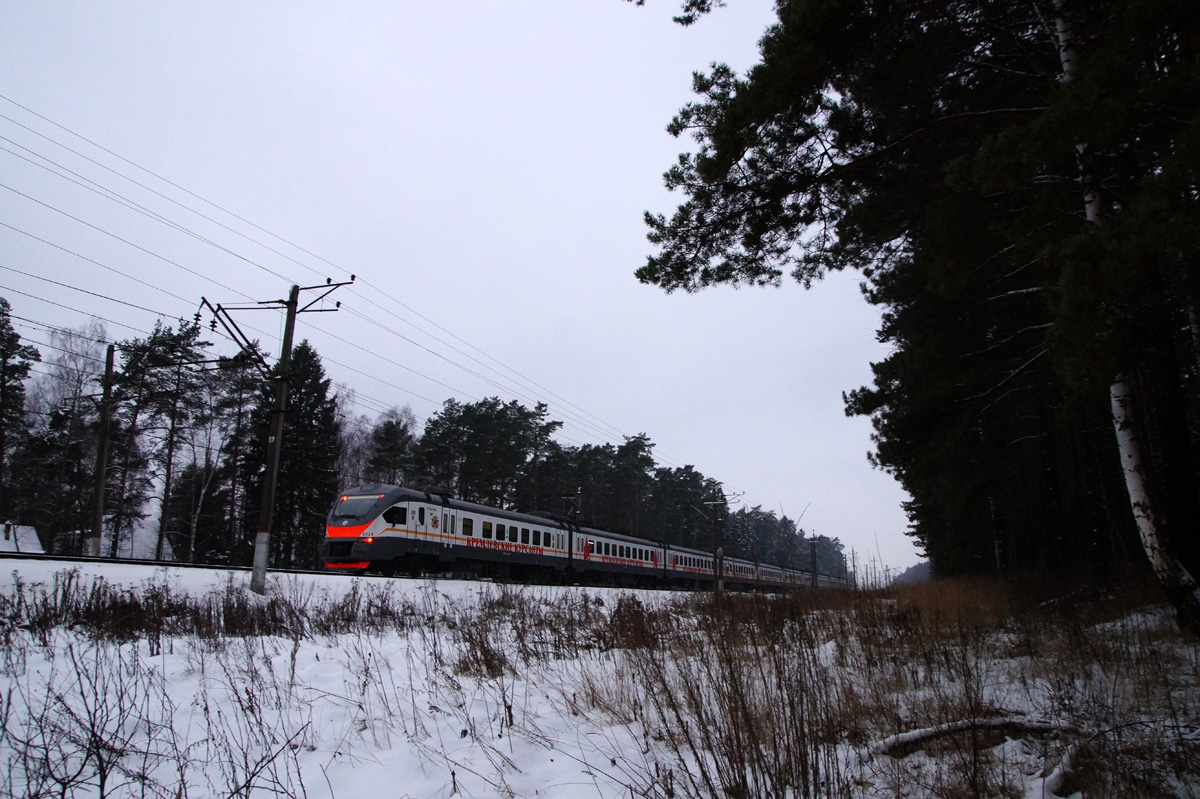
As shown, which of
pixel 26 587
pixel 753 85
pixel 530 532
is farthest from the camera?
pixel 530 532

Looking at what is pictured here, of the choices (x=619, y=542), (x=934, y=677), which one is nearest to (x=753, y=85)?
(x=934, y=677)

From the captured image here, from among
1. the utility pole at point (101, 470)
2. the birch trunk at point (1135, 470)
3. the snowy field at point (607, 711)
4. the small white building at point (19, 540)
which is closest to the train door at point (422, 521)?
the utility pole at point (101, 470)

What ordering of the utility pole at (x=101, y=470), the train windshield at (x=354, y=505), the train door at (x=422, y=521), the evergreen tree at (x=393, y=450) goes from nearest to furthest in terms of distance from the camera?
1. the utility pole at (x=101, y=470)
2. the train windshield at (x=354, y=505)
3. the train door at (x=422, y=521)
4. the evergreen tree at (x=393, y=450)

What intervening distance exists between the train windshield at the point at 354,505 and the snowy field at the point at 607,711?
936 cm

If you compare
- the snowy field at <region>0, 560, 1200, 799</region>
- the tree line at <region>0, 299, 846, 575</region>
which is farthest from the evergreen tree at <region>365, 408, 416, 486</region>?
the snowy field at <region>0, 560, 1200, 799</region>

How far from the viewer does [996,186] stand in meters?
4.46

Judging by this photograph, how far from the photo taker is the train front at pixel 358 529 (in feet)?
53.7

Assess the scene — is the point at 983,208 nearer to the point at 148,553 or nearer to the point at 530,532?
the point at 530,532

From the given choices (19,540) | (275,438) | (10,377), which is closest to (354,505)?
(275,438)

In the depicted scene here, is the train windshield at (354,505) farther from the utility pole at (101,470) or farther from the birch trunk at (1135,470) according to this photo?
the birch trunk at (1135,470)

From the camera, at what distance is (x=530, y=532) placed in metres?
21.6

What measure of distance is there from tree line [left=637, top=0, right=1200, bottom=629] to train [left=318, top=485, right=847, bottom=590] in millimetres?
4592

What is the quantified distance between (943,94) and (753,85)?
2656 mm

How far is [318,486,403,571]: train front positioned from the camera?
16.4 metres
